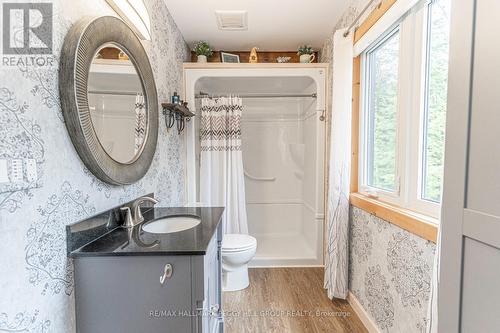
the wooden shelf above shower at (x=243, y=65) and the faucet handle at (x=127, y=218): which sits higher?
the wooden shelf above shower at (x=243, y=65)

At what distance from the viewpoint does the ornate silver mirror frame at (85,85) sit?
905mm

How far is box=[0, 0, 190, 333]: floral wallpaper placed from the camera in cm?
69

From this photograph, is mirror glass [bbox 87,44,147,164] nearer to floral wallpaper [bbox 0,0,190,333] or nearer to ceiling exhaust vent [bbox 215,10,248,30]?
floral wallpaper [bbox 0,0,190,333]

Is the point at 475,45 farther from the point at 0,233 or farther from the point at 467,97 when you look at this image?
the point at 0,233

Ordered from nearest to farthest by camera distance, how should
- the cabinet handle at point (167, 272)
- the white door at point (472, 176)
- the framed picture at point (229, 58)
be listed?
the white door at point (472, 176) < the cabinet handle at point (167, 272) < the framed picture at point (229, 58)

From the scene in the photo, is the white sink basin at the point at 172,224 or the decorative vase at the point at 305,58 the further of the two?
the decorative vase at the point at 305,58

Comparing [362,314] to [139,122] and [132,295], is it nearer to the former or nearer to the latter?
[132,295]

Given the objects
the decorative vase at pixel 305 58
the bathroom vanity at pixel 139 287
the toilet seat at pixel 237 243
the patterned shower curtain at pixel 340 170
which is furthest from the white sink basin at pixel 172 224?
→ the decorative vase at pixel 305 58

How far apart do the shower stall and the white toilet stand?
447 millimetres

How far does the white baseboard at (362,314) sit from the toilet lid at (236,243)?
2.78ft

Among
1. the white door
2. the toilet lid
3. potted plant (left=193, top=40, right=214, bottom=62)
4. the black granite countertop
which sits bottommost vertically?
the toilet lid

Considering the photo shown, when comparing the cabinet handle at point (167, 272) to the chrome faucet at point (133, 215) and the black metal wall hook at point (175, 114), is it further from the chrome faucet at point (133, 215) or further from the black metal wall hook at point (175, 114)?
the black metal wall hook at point (175, 114)

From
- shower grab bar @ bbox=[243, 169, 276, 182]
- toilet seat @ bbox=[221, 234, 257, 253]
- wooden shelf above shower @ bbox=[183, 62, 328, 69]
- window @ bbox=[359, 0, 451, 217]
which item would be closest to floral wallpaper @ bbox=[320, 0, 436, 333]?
window @ bbox=[359, 0, 451, 217]

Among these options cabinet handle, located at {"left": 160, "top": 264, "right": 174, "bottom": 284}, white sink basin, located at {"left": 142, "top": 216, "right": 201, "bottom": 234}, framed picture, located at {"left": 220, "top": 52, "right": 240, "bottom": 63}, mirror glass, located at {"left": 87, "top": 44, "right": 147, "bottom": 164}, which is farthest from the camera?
framed picture, located at {"left": 220, "top": 52, "right": 240, "bottom": 63}
